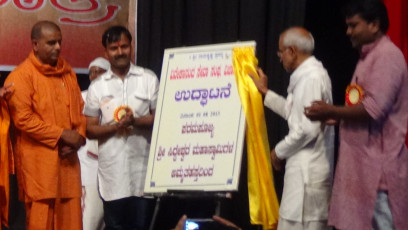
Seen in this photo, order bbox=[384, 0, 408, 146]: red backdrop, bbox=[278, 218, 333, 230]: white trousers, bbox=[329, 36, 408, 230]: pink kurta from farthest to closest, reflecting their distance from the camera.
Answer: bbox=[384, 0, 408, 146]: red backdrop < bbox=[278, 218, 333, 230]: white trousers < bbox=[329, 36, 408, 230]: pink kurta

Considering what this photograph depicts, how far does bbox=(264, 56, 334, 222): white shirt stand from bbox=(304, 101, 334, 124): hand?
22 cm

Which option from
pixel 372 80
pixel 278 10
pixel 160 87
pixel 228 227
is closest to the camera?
pixel 372 80

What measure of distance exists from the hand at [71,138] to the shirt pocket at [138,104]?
0.33 metres

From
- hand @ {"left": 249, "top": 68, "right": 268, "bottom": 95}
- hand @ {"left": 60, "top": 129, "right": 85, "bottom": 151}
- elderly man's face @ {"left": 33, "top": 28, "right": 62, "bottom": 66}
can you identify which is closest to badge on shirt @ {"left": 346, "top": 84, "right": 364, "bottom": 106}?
hand @ {"left": 249, "top": 68, "right": 268, "bottom": 95}

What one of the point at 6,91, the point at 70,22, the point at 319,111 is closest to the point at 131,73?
the point at 6,91

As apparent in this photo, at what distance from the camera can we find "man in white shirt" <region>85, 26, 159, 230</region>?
4.95 metres

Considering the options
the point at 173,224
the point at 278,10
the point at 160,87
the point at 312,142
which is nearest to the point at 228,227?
the point at 312,142

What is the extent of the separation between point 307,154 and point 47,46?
4.97ft

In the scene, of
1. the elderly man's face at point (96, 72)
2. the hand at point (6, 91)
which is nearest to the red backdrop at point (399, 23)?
the elderly man's face at point (96, 72)

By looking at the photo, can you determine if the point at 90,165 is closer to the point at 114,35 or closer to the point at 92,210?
the point at 92,210

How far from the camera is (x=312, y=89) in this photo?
177 inches

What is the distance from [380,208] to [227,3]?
193 cm

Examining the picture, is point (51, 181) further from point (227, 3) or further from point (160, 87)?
point (227, 3)

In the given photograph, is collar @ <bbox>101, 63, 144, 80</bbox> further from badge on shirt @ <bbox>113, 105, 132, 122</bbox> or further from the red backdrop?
the red backdrop
